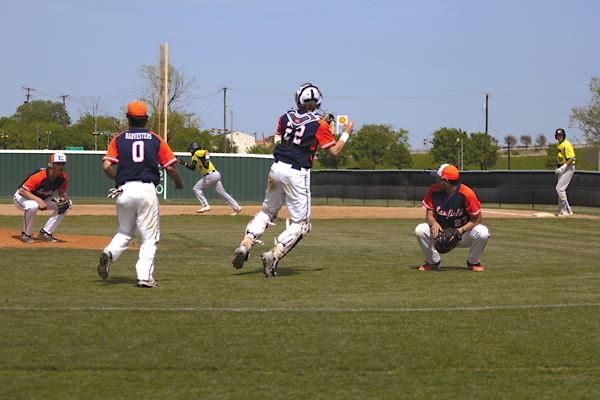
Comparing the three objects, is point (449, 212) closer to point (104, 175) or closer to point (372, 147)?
point (104, 175)

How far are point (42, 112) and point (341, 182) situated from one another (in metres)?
153

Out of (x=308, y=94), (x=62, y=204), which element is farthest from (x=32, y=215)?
(x=308, y=94)

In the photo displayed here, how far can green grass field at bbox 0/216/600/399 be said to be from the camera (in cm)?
304

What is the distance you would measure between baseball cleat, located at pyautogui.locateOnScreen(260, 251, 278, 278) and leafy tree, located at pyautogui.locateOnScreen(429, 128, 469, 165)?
126 m

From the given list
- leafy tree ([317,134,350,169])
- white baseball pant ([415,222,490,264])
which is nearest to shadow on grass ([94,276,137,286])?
white baseball pant ([415,222,490,264])

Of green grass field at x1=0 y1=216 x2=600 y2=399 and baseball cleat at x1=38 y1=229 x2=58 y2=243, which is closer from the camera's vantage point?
green grass field at x1=0 y1=216 x2=600 y2=399

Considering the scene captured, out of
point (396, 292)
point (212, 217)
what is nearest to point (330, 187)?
point (212, 217)

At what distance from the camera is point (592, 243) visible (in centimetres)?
1116

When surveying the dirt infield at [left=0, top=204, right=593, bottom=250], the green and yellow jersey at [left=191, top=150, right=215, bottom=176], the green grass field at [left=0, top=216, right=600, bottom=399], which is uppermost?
the green and yellow jersey at [left=191, top=150, right=215, bottom=176]

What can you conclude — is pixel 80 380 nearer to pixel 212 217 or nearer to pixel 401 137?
pixel 212 217

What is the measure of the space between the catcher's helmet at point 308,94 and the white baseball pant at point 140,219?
2.13 metres

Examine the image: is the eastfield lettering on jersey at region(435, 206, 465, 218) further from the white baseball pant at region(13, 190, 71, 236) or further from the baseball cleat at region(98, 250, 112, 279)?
the white baseball pant at region(13, 190, 71, 236)

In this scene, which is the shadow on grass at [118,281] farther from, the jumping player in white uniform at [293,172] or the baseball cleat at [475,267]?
the baseball cleat at [475,267]

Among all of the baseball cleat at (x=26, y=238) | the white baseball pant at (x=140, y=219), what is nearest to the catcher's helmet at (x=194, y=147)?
the baseball cleat at (x=26, y=238)
